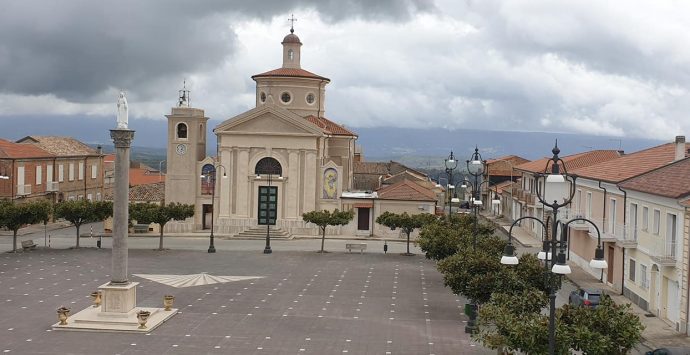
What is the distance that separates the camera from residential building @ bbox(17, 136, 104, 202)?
6875 cm

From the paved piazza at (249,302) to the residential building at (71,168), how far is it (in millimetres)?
20747

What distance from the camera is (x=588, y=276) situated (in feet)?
141

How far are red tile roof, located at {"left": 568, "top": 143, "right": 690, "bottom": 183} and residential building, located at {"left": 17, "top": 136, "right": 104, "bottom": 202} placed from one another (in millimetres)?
46093

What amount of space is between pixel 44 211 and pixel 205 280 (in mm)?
16970

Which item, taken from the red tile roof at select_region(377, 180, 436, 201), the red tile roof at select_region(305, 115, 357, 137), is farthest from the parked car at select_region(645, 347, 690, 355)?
the red tile roof at select_region(305, 115, 357, 137)

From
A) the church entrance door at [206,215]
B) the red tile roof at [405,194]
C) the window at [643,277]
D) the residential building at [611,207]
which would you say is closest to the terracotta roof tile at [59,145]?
the church entrance door at [206,215]

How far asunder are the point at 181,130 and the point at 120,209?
34.4 metres

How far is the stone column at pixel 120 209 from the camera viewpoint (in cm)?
2877

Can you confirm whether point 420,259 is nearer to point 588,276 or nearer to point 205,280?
point 588,276

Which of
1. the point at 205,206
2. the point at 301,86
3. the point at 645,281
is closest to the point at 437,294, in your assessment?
the point at 645,281

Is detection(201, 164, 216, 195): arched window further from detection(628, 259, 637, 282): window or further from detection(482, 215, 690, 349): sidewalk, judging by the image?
detection(628, 259, 637, 282): window

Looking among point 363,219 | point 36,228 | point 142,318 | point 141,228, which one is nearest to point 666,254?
point 142,318

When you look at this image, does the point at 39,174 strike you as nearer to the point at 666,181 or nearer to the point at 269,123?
the point at 269,123

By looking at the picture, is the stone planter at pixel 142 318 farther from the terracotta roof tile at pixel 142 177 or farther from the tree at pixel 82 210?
the terracotta roof tile at pixel 142 177
